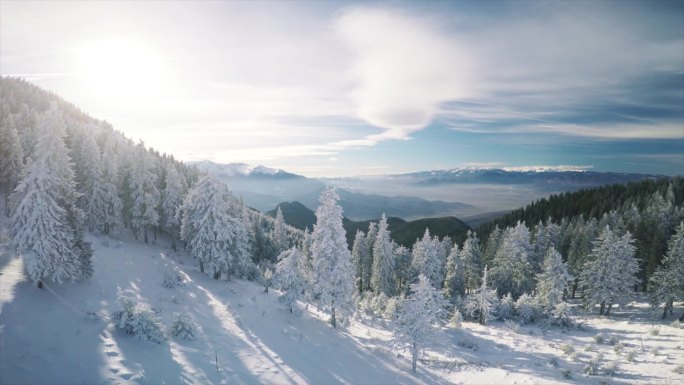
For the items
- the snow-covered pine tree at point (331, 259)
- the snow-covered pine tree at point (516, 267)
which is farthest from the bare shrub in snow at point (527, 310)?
the snow-covered pine tree at point (331, 259)

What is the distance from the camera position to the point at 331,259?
29703 millimetres

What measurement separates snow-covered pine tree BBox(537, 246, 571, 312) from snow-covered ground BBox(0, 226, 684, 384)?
381cm

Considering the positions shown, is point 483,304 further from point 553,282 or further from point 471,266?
point 471,266

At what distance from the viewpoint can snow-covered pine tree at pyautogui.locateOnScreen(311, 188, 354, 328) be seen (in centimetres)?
2942

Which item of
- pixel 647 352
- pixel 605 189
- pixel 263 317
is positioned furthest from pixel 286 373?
pixel 605 189

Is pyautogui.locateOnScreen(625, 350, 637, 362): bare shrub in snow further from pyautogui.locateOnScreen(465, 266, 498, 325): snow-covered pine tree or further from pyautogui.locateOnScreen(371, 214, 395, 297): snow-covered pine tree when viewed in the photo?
pyautogui.locateOnScreen(371, 214, 395, 297): snow-covered pine tree

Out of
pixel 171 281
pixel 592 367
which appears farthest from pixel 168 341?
pixel 592 367

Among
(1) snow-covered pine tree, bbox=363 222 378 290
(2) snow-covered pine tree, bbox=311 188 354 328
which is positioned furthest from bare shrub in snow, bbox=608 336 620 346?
(1) snow-covered pine tree, bbox=363 222 378 290

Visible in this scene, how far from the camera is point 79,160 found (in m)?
42.4

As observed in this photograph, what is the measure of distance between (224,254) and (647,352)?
4101cm

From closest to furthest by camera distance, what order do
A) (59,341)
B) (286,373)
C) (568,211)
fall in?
(59,341) → (286,373) → (568,211)

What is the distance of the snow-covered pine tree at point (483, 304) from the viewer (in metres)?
40.1

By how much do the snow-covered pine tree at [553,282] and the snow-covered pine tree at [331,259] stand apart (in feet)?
90.5

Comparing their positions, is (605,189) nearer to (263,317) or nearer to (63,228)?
(263,317)
